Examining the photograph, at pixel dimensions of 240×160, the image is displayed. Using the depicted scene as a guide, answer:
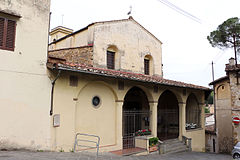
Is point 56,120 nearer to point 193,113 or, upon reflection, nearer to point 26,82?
point 26,82

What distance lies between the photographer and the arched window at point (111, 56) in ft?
43.6

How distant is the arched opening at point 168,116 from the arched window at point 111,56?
4644 mm

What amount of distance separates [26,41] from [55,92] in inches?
79.0

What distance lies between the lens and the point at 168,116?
51.7ft

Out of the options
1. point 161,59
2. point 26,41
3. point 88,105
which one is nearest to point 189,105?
point 161,59

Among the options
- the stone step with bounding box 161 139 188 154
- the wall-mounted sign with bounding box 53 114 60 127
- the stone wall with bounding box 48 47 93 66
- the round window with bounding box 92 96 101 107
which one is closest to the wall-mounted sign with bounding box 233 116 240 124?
the stone step with bounding box 161 139 188 154

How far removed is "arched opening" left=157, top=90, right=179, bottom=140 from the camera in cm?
1505

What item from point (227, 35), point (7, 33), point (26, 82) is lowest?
point (26, 82)

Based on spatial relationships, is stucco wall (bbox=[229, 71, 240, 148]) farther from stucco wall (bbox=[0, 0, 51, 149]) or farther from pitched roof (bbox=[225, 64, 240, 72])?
stucco wall (bbox=[0, 0, 51, 149])

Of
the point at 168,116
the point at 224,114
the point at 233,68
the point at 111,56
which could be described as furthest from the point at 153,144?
the point at 224,114

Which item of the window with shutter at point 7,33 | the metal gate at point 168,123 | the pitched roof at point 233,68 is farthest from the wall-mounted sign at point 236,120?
the window with shutter at point 7,33

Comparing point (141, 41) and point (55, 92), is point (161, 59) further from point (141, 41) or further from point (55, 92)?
point (55, 92)

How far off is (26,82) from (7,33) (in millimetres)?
1694

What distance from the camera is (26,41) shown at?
7230 millimetres
